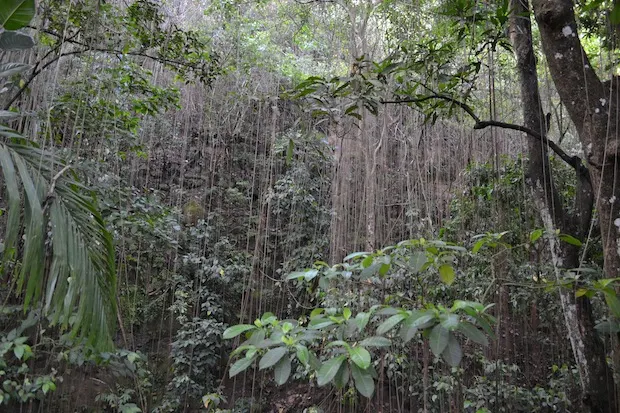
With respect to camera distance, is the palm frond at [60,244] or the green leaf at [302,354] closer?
the green leaf at [302,354]

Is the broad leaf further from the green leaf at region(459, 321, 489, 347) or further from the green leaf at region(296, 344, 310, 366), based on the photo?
the green leaf at region(459, 321, 489, 347)

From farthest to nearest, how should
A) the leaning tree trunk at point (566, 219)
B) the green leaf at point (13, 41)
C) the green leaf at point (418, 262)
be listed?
1. the leaning tree trunk at point (566, 219)
2. the green leaf at point (13, 41)
3. the green leaf at point (418, 262)

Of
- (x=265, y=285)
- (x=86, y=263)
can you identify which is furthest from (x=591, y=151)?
(x=265, y=285)

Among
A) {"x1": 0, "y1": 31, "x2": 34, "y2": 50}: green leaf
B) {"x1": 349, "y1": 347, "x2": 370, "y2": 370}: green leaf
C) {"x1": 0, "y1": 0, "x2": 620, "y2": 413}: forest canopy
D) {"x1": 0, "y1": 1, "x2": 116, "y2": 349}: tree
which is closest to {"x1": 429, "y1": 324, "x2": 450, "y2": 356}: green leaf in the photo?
{"x1": 0, "y1": 0, "x2": 620, "y2": 413}: forest canopy

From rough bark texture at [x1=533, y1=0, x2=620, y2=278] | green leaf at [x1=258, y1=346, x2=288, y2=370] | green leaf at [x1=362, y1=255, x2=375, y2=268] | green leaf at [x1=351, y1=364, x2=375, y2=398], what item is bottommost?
green leaf at [x1=351, y1=364, x2=375, y2=398]

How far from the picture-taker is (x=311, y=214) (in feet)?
15.6

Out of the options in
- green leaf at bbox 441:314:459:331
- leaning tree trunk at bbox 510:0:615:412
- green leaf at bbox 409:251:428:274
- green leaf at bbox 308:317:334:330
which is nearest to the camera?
green leaf at bbox 441:314:459:331

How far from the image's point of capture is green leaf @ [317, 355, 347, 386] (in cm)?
100

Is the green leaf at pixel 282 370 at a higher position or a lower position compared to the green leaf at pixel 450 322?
lower

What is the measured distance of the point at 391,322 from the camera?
40.1 inches

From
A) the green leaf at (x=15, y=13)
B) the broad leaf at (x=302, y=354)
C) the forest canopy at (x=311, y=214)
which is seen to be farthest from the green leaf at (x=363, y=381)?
the green leaf at (x=15, y=13)

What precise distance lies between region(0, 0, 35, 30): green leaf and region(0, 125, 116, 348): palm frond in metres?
0.29

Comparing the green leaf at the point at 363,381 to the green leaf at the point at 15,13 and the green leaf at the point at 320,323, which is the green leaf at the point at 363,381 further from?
the green leaf at the point at 15,13

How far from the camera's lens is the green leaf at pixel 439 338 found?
3.18ft
